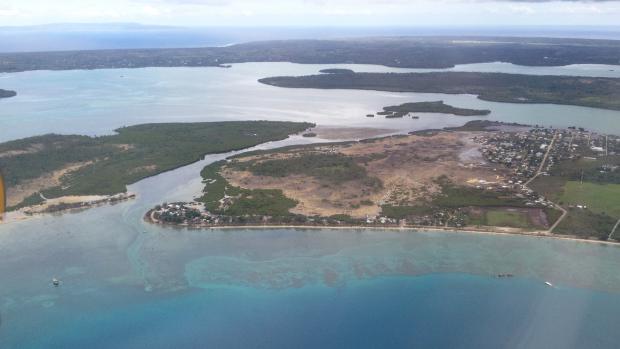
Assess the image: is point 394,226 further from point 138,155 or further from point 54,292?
point 138,155

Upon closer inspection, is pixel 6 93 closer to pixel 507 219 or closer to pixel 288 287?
pixel 288 287

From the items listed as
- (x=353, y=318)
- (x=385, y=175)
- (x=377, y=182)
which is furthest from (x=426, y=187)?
(x=353, y=318)

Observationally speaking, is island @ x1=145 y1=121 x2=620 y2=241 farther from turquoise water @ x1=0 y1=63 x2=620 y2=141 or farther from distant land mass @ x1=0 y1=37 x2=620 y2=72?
distant land mass @ x1=0 y1=37 x2=620 y2=72

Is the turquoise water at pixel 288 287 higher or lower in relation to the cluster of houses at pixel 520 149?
lower

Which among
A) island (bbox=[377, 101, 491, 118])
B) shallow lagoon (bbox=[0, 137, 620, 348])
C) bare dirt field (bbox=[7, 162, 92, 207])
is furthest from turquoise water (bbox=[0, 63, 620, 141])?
shallow lagoon (bbox=[0, 137, 620, 348])

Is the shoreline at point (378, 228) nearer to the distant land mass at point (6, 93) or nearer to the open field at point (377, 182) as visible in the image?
the open field at point (377, 182)

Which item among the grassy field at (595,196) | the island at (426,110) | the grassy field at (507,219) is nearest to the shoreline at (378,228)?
the grassy field at (507,219)
